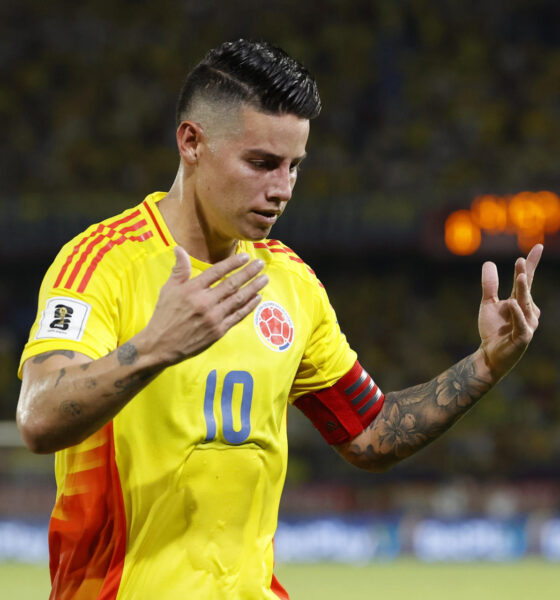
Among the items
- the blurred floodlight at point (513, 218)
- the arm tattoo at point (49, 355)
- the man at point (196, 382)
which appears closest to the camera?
the arm tattoo at point (49, 355)

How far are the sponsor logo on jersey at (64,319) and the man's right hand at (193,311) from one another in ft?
0.75

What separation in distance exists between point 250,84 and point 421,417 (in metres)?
1.14

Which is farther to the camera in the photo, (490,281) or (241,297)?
(490,281)

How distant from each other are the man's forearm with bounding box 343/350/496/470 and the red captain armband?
3 centimetres

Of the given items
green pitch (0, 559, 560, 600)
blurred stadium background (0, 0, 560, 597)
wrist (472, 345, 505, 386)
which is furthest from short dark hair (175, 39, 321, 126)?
blurred stadium background (0, 0, 560, 597)

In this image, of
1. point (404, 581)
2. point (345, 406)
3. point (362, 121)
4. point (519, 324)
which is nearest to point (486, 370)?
point (519, 324)

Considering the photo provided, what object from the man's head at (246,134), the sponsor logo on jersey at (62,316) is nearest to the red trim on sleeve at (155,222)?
the man's head at (246,134)

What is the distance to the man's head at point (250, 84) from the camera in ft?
9.32

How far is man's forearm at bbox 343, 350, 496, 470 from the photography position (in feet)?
10.7

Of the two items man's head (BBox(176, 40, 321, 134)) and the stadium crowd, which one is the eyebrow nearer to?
man's head (BBox(176, 40, 321, 134))

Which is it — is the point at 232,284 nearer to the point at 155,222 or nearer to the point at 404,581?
the point at 155,222

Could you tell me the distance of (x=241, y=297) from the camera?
2.42m

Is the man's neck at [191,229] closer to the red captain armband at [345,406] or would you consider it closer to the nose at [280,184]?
the nose at [280,184]

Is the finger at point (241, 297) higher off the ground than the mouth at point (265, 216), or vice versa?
the mouth at point (265, 216)
